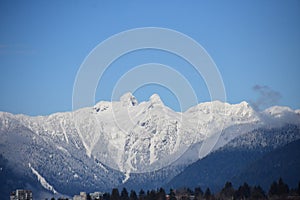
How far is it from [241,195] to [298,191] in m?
14.0

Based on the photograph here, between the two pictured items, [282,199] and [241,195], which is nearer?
[282,199]

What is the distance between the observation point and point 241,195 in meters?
199

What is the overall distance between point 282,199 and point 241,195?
48.4 feet

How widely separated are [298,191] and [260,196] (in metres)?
8.53

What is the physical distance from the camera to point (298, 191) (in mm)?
189125

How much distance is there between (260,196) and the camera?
195 metres

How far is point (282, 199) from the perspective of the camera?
186 metres

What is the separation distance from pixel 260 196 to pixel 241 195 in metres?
5.61

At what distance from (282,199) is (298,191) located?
15.8ft
